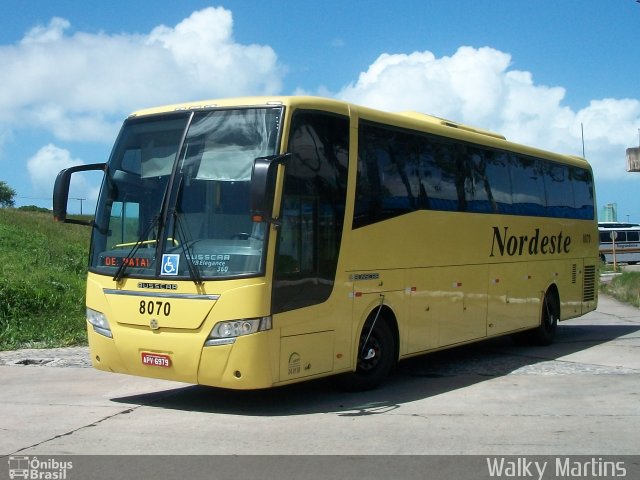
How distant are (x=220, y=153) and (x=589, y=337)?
11034 mm

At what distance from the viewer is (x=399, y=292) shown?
10.9m

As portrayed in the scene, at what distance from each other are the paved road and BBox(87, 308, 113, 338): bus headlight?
898 mm

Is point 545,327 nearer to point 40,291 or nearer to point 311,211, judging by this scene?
point 311,211

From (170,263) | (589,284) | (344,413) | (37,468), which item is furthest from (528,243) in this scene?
(37,468)

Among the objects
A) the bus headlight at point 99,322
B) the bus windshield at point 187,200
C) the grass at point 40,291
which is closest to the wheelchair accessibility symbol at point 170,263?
the bus windshield at point 187,200

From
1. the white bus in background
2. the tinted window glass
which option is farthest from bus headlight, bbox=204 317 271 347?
the white bus in background

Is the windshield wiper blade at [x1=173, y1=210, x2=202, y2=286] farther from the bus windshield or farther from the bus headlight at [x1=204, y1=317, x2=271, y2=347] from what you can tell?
the bus headlight at [x1=204, y1=317, x2=271, y2=347]

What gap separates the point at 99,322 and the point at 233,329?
6.34ft

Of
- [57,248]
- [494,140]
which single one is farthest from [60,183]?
Result: [57,248]

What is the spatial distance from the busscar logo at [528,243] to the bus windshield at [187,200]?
585 cm

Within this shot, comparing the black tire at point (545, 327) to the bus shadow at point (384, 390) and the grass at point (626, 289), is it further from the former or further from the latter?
the grass at point (626, 289)

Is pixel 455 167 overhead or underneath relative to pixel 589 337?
overhead

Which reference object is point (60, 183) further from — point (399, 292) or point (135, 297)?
point (399, 292)

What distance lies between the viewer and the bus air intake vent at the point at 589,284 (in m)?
17.8
